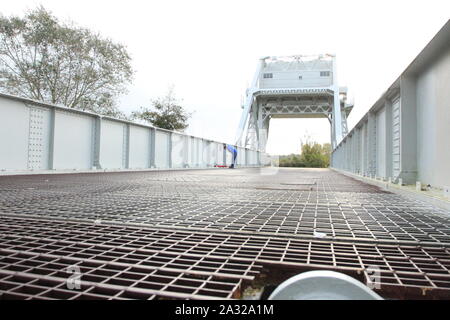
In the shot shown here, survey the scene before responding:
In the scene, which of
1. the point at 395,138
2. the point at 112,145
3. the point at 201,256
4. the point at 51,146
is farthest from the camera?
the point at 112,145

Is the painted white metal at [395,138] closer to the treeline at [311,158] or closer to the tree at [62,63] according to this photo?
the tree at [62,63]

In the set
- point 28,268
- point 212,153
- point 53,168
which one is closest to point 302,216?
point 28,268

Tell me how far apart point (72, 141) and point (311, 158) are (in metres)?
41.1

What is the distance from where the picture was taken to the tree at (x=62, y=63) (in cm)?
2194

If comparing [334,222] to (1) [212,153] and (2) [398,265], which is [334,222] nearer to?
(2) [398,265]

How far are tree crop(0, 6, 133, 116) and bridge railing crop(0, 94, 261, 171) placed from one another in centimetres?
1213

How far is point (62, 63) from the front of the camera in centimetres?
2397

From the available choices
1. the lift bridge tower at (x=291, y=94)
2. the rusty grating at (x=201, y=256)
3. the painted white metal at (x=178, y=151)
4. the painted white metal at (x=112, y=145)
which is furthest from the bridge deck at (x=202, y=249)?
the lift bridge tower at (x=291, y=94)

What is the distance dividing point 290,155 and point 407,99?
158 feet

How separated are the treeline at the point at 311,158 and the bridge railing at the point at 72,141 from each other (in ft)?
111

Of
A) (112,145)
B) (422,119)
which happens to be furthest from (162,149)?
(422,119)

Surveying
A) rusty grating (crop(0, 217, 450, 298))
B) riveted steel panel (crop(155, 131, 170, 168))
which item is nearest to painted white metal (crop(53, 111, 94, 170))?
riveted steel panel (crop(155, 131, 170, 168))

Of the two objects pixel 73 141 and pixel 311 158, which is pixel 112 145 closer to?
pixel 73 141
